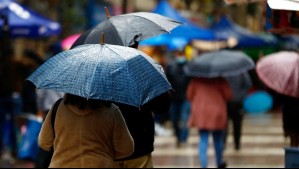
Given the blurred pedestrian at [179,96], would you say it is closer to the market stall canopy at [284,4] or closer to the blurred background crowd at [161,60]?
the blurred background crowd at [161,60]

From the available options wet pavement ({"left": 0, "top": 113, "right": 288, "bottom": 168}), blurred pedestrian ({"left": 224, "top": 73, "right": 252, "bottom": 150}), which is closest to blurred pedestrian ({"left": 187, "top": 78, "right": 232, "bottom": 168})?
wet pavement ({"left": 0, "top": 113, "right": 288, "bottom": 168})

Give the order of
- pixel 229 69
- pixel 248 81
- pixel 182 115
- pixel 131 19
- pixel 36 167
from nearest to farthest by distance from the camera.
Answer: pixel 131 19 < pixel 36 167 < pixel 229 69 < pixel 248 81 < pixel 182 115

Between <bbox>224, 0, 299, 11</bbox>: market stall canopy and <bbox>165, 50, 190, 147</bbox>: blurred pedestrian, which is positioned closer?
<bbox>224, 0, 299, 11</bbox>: market stall canopy

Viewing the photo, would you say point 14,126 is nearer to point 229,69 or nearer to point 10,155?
point 10,155

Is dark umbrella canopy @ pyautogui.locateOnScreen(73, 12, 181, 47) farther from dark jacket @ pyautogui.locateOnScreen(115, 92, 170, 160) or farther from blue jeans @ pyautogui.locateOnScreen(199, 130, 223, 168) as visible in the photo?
blue jeans @ pyautogui.locateOnScreen(199, 130, 223, 168)

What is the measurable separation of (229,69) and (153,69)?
6097 mm

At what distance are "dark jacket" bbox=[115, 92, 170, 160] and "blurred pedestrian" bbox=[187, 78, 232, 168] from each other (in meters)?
5.39

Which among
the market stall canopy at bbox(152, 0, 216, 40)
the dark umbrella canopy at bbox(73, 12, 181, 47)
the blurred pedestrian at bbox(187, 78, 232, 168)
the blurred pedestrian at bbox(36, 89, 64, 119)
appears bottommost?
the market stall canopy at bbox(152, 0, 216, 40)

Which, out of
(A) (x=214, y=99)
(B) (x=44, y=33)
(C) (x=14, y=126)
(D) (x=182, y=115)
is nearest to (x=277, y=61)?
(A) (x=214, y=99)

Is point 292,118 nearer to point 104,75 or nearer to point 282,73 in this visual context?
point 282,73

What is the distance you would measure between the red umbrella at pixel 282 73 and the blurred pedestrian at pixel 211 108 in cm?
224

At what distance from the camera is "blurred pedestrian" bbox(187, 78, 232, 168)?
1258 centimetres

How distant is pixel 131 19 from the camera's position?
24.4 ft

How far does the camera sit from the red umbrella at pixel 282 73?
973 cm
